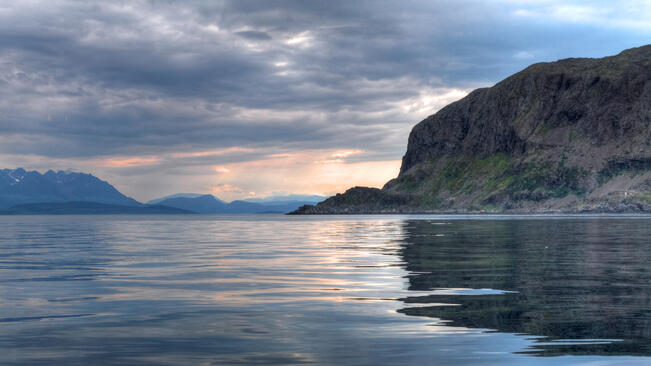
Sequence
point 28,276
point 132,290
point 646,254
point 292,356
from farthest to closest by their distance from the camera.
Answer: point 646,254, point 28,276, point 132,290, point 292,356

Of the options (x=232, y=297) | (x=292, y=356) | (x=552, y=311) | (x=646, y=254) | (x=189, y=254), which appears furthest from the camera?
(x=189, y=254)

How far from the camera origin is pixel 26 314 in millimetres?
19453

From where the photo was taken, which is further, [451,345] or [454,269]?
[454,269]

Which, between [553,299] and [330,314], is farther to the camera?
[553,299]

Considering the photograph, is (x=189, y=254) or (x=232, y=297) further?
(x=189, y=254)

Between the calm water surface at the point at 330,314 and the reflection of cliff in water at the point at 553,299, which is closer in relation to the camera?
the calm water surface at the point at 330,314

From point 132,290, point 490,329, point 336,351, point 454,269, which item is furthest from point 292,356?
point 454,269

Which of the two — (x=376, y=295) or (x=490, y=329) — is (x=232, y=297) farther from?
(x=490, y=329)

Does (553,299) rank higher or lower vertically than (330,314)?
lower

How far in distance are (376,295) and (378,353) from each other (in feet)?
32.6

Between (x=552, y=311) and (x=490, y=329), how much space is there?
3.82 metres

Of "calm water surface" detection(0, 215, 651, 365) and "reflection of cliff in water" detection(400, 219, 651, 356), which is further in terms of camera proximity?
"reflection of cliff in water" detection(400, 219, 651, 356)

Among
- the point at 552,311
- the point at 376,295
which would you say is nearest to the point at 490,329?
the point at 552,311

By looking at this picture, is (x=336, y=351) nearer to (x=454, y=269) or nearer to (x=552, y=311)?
(x=552, y=311)
